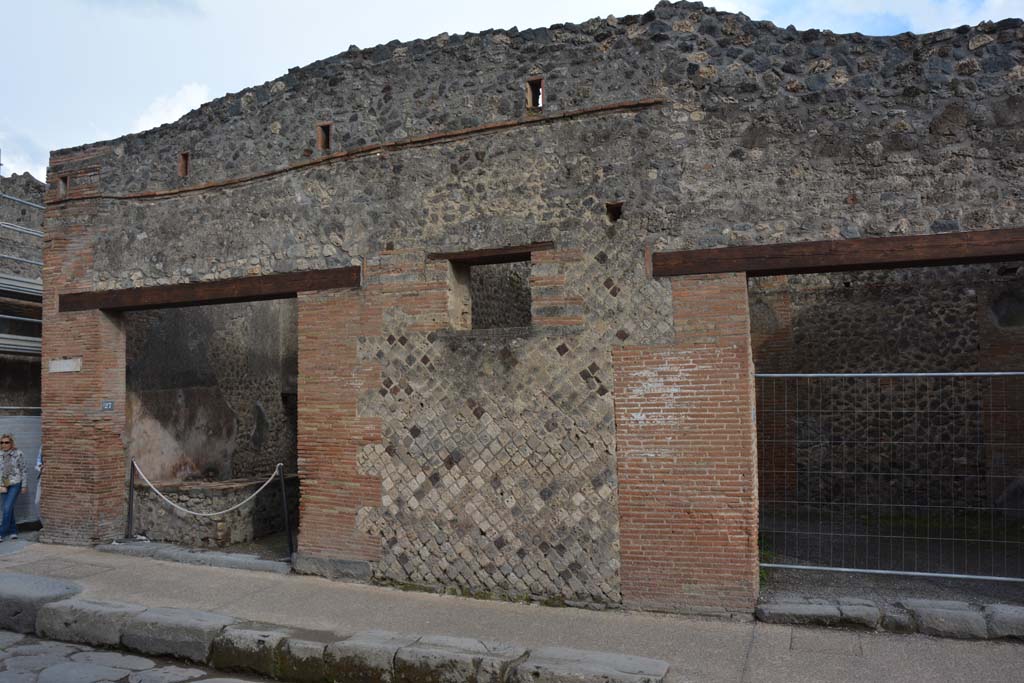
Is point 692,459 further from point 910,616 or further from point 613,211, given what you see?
point 613,211

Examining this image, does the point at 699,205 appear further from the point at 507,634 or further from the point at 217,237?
the point at 217,237

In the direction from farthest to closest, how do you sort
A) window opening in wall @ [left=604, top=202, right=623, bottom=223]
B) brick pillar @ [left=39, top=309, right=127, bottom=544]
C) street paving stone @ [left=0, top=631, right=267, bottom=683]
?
brick pillar @ [left=39, top=309, right=127, bottom=544] < window opening in wall @ [left=604, top=202, right=623, bottom=223] < street paving stone @ [left=0, top=631, right=267, bottom=683]

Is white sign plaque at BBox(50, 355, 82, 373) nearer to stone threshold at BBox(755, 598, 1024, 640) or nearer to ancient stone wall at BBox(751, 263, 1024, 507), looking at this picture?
stone threshold at BBox(755, 598, 1024, 640)

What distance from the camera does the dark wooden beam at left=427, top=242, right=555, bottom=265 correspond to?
22.4ft

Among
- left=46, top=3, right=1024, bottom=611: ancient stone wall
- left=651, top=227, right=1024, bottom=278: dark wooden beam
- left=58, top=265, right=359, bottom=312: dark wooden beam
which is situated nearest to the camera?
left=651, top=227, right=1024, bottom=278: dark wooden beam

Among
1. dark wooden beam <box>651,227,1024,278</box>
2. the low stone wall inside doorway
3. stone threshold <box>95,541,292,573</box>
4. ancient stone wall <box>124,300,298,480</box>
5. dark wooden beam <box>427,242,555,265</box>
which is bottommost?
stone threshold <box>95,541,292,573</box>

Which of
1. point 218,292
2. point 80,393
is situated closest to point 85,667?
point 218,292

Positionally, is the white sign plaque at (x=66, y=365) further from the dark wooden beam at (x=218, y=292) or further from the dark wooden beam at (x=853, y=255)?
the dark wooden beam at (x=853, y=255)

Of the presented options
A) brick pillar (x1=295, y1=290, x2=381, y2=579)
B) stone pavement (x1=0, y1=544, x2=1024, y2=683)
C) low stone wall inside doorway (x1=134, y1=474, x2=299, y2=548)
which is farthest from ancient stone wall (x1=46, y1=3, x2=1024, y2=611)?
low stone wall inside doorway (x1=134, y1=474, x2=299, y2=548)

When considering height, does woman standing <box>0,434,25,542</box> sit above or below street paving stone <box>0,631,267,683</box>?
above

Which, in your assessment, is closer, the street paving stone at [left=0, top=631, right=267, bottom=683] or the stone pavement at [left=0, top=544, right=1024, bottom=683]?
the stone pavement at [left=0, top=544, right=1024, bottom=683]

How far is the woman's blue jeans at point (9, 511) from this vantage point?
359 inches

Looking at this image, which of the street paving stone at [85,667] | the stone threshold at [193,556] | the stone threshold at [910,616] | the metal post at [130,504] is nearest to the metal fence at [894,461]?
the stone threshold at [910,616]

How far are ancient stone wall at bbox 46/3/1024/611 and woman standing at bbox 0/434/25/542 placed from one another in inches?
142
